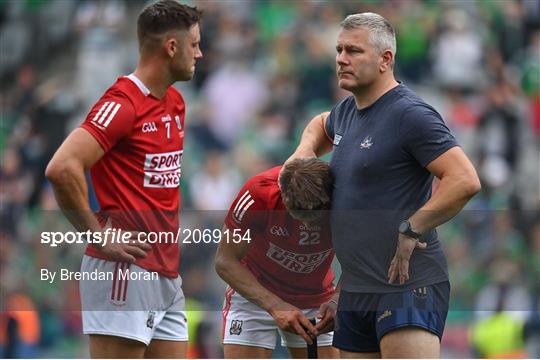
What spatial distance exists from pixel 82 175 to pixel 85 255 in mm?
455

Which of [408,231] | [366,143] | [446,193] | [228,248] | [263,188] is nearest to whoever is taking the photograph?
[446,193]

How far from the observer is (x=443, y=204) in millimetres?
4719

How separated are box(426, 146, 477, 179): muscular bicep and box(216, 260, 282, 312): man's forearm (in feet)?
3.74

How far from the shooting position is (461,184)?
4699 millimetres

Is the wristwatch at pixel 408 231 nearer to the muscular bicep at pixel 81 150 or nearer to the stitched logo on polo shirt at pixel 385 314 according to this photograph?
the stitched logo on polo shirt at pixel 385 314

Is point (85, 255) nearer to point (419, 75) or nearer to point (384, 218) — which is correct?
point (384, 218)

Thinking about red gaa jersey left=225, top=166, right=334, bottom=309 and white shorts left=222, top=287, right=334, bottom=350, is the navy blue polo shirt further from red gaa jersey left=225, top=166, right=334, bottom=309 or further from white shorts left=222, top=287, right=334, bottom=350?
white shorts left=222, top=287, right=334, bottom=350

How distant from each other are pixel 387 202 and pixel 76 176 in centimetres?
133

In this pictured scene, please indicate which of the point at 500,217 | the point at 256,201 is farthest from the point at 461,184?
the point at 500,217

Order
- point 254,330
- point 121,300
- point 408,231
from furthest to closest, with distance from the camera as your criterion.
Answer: point 254,330
point 121,300
point 408,231

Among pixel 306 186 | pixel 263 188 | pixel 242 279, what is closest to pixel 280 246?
pixel 242 279

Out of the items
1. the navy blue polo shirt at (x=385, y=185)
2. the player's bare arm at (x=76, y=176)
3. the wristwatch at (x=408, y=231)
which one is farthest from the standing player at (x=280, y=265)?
the player's bare arm at (x=76, y=176)

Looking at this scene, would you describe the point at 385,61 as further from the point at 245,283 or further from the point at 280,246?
the point at 245,283

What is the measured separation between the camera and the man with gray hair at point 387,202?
480 cm
